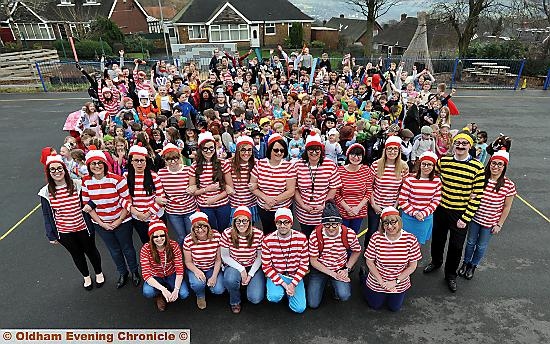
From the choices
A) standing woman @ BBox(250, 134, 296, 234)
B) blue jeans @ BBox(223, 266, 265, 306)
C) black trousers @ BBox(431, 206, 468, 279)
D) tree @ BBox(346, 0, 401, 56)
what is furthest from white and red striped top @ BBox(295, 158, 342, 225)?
tree @ BBox(346, 0, 401, 56)

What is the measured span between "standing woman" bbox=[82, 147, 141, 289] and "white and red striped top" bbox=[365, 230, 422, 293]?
3233 mm

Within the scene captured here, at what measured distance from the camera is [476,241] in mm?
4750

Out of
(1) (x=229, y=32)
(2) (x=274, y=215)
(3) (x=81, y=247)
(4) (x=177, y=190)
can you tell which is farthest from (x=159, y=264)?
(1) (x=229, y=32)

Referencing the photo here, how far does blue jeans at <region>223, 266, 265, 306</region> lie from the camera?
14.1 ft

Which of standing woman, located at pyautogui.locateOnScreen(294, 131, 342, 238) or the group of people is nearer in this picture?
the group of people

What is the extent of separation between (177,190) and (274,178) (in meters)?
1.38

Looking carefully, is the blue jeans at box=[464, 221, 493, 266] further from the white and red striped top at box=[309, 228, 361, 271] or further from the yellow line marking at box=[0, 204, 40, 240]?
the yellow line marking at box=[0, 204, 40, 240]

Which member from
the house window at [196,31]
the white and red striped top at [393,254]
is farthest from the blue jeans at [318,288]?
the house window at [196,31]

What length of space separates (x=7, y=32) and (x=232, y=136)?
4311cm

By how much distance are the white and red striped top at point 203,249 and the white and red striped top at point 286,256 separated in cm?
61

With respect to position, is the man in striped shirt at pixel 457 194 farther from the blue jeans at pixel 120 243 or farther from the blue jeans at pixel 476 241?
the blue jeans at pixel 120 243

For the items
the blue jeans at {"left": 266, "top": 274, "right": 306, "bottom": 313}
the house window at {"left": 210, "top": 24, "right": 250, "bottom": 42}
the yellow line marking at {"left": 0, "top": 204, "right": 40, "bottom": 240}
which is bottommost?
the yellow line marking at {"left": 0, "top": 204, "right": 40, "bottom": 240}

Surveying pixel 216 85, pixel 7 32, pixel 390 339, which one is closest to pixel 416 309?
pixel 390 339

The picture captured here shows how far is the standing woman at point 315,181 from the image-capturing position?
4688mm
